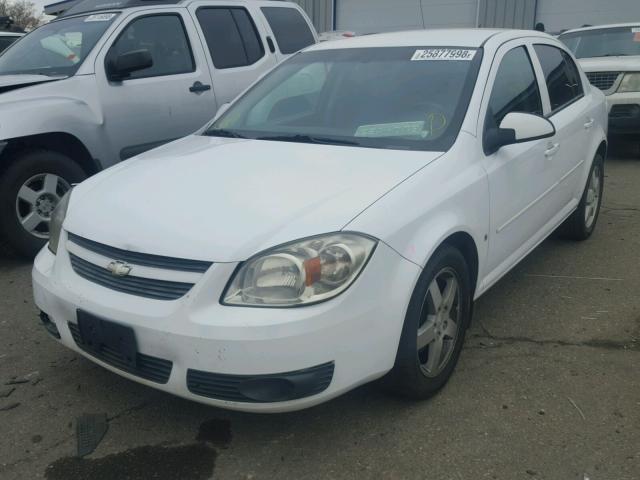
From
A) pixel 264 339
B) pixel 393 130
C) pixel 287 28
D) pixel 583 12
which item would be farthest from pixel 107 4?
pixel 583 12

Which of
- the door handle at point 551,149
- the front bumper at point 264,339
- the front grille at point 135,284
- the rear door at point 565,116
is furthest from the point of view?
the rear door at point 565,116

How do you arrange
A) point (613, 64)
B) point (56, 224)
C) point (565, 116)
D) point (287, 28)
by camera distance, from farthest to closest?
point (613, 64) < point (287, 28) < point (565, 116) < point (56, 224)

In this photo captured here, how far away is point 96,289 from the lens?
2447 millimetres

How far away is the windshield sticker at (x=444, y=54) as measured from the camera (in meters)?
3.35

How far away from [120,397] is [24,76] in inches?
122

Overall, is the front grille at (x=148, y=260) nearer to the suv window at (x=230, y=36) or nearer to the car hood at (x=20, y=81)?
the car hood at (x=20, y=81)

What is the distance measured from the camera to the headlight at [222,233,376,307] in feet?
7.27

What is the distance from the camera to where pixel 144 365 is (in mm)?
2344

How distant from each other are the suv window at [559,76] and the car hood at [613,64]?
12.9ft

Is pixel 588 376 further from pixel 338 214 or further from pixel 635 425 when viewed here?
pixel 338 214

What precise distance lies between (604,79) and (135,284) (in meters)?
7.70

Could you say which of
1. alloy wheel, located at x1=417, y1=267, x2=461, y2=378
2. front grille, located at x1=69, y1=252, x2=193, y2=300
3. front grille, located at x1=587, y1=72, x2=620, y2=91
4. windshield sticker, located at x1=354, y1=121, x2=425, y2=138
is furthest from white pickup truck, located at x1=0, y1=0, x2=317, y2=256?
front grille, located at x1=587, y1=72, x2=620, y2=91

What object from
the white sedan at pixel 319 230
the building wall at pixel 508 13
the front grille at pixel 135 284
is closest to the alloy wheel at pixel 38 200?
the white sedan at pixel 319 230

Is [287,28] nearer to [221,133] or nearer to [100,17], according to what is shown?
[100,17]
